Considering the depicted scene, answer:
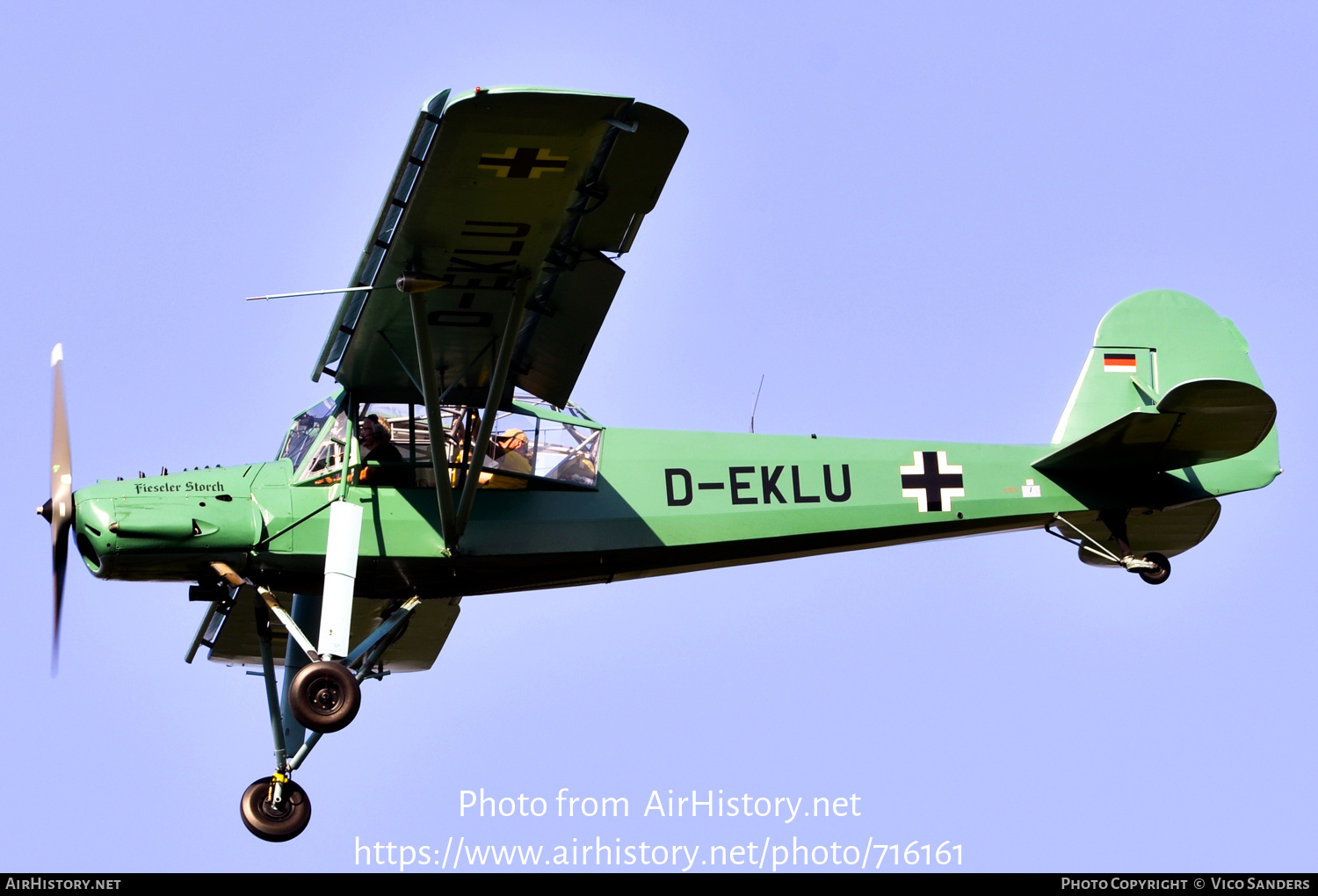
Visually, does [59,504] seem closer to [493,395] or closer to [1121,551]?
[493,395]

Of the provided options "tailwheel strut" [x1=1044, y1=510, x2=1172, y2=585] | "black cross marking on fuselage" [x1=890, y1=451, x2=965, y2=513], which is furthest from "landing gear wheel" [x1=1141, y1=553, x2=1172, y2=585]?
"black cross marking on fuselage" [x1=890, y1=451, x2=965, y2=513]

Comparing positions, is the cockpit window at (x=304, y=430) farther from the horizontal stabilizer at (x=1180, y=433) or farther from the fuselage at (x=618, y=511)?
the horizontal stabilizer at (x=1180, y=433)

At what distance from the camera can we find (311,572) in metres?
13.9

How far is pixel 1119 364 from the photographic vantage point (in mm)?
16047

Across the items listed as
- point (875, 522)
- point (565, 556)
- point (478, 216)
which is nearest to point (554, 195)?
point (478, 216)

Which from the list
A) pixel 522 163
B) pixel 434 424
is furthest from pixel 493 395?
pixel 522 163

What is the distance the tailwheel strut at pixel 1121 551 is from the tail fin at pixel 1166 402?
41 centimetres

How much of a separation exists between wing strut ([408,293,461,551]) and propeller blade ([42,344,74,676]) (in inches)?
103

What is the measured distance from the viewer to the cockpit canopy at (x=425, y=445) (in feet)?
46.1

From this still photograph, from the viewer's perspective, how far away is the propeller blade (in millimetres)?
13555

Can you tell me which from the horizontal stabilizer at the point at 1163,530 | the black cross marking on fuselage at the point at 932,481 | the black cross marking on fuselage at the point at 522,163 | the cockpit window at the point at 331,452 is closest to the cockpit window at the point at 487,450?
the cockpit window at the point at 331,452

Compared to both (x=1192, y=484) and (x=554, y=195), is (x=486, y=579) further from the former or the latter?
(x=1192, y=484)

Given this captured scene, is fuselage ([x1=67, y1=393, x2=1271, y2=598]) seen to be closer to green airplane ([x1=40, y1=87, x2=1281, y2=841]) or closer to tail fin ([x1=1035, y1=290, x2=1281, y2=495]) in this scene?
green airplane ([x1=40, y1=87, x2=1281, y2=841])

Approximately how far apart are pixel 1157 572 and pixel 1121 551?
1.30 ft
